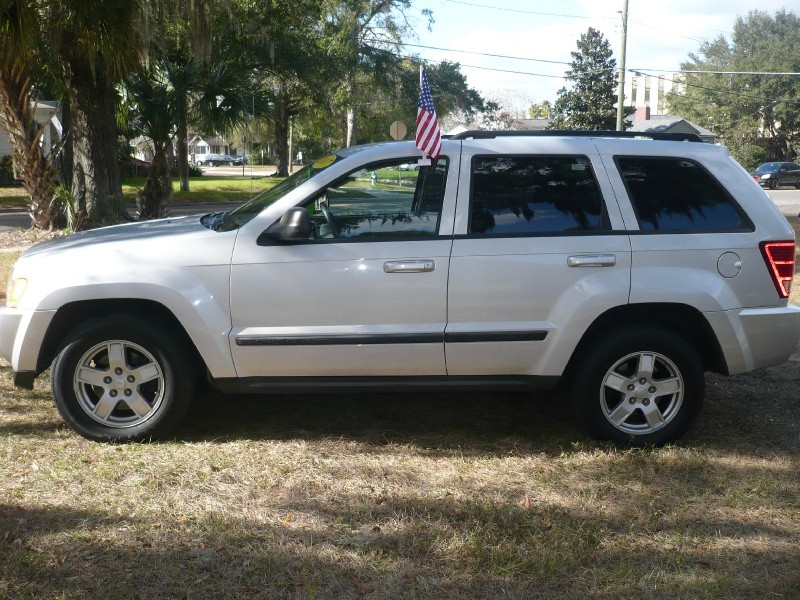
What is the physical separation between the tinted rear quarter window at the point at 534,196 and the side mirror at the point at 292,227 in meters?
0.95

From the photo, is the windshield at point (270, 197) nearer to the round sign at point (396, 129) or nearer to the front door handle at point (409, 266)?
the front door handle at point (409, 266)

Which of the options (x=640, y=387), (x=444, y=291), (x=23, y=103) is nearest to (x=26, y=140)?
(x=23, y=103)

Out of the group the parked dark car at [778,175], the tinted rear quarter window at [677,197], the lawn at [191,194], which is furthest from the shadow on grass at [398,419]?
the parked dark car at [778,175]

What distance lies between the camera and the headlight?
5.37 meters

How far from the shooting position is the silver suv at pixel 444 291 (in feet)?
17.2

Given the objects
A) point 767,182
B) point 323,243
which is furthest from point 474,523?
point 767,182

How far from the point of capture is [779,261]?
5383 mm

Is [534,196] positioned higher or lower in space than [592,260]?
higher

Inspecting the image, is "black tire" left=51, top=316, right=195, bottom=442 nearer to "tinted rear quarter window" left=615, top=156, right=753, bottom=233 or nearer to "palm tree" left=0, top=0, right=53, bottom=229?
"tinted rear quarter window" left=615, top=156, right=753, bottom=233

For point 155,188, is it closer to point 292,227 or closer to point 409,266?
point 292,227

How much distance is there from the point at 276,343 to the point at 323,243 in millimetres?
625

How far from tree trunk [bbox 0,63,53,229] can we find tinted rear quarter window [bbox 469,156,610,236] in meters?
11.6

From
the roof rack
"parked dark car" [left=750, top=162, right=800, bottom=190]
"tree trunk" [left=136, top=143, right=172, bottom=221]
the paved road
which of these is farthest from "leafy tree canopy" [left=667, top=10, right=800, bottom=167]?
the roof rack

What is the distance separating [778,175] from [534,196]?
4590 cm
